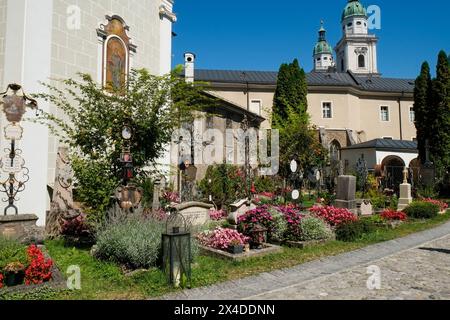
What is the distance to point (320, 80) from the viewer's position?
3875 centimetres

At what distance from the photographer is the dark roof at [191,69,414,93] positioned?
123ft

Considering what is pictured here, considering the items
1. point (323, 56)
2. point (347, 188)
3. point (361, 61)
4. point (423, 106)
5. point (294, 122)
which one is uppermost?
point (323, 56)

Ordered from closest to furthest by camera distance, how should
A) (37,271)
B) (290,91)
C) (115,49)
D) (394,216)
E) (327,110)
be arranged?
1. (37,271)
2. (394,216)
3. (115,49)
4. (290,91)
5. (327,110)

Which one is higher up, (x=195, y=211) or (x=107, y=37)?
(x=107, y=37)

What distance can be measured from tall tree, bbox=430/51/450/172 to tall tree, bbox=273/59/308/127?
1113 cm

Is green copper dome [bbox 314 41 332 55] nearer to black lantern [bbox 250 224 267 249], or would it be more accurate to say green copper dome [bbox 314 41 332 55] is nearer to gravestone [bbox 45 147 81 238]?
gravestone [bbox 45 147 81 238]

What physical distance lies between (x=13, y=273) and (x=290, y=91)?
30.8 metres

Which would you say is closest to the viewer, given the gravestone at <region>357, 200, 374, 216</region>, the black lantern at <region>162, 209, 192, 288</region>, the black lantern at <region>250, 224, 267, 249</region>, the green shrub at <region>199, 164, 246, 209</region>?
the black lantern at <region>162, 209, 192, 288</region>

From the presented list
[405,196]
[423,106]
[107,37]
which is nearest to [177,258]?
[107,37]

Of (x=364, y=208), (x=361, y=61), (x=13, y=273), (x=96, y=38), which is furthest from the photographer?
(x=361, y=61)

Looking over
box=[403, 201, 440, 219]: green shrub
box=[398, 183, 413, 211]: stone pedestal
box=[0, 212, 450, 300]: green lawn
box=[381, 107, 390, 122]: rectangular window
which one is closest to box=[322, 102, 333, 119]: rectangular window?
box=[381, 107, 390, 122]: rectangular window

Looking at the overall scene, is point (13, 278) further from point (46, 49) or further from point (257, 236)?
point (46, 49)

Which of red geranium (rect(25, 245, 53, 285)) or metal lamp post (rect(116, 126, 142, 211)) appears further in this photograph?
metal lamp post (rect(116, 126, 142, 211))
